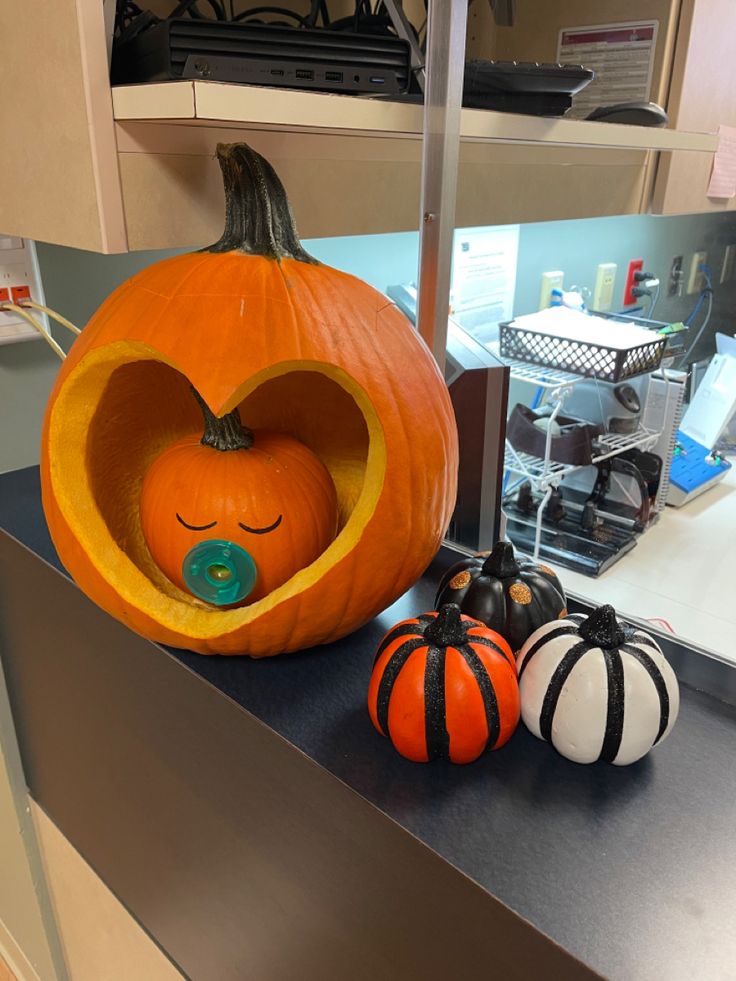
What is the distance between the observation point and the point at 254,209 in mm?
559

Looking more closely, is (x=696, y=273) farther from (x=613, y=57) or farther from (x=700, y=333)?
(x=613, y=57)

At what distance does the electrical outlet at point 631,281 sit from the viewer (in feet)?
5.73

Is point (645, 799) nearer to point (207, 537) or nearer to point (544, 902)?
point (544, 902)

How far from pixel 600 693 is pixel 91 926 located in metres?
0.84

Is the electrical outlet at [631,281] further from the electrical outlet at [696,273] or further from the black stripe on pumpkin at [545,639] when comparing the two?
the black stripe on pumpkin at [545,639]

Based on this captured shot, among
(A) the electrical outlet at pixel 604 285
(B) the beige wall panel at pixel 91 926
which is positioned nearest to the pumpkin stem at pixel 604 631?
(B) the beige wall panel at pixel 91 926

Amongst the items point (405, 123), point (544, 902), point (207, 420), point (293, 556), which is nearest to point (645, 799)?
point (544, 902)

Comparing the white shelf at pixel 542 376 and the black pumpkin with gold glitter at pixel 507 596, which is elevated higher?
the black pumpkin with gold glitter at pixel 507 596

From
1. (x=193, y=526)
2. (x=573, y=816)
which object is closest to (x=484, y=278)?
(x=193, y=526)

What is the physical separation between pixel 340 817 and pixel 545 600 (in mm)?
217

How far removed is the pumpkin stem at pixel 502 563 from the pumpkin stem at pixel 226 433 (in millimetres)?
207

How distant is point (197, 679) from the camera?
1.91 ft

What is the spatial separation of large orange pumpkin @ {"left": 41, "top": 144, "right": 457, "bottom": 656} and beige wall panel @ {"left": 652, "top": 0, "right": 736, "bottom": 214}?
27.0 inches

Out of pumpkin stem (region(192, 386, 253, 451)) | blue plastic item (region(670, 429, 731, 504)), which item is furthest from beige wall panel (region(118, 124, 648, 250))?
blue plastic item (region(670, 429, 731, 504))
